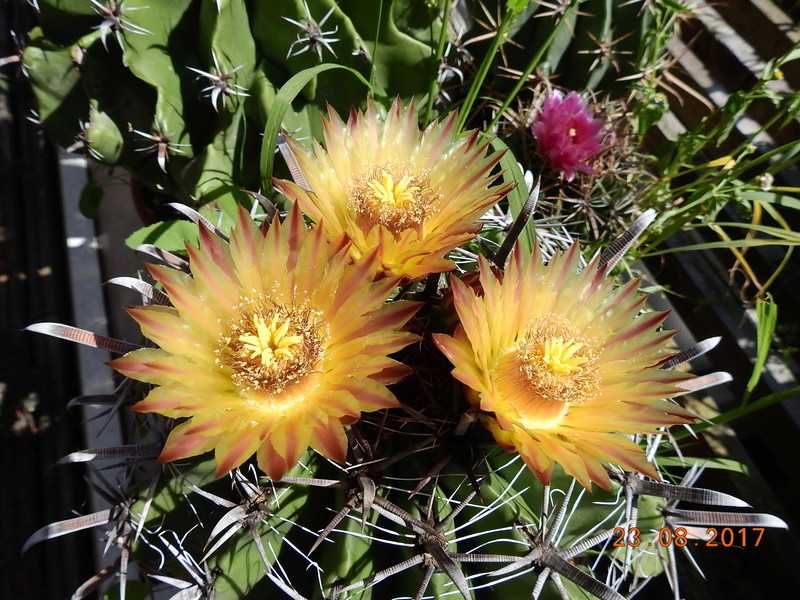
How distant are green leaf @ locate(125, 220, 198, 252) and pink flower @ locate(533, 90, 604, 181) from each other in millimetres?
523

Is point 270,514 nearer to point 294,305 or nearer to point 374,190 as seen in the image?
point 294,305

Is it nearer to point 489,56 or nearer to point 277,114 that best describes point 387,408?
point 277,114

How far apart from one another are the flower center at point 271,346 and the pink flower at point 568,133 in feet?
1.73

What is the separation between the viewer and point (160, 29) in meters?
0.78

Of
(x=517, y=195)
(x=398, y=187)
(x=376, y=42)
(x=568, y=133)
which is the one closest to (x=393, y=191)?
(x=398, y=187)

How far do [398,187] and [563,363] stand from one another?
209mm

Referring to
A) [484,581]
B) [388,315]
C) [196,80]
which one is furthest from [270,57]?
[484,581]

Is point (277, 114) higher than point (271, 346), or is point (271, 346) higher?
point (277, 114)

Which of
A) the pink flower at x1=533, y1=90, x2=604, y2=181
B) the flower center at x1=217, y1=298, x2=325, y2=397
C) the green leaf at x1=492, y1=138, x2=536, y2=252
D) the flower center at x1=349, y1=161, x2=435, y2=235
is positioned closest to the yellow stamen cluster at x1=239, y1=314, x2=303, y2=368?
the flower center at x1=217, y1=298, x2=325, y2=397

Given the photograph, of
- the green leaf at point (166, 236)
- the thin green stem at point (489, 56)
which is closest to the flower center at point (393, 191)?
the thin green stem at point (489, 56)

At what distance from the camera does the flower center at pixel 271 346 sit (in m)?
0.50

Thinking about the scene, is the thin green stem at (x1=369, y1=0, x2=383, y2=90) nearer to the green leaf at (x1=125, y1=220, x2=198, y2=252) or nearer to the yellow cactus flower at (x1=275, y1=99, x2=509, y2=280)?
the yellow cactus flower at (x1=275, y1=99, x2=509, y2=280)

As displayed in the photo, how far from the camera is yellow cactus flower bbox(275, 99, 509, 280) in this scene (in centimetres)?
51

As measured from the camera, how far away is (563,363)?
49 centimetres
